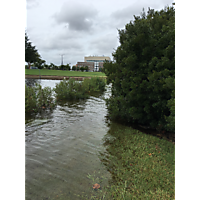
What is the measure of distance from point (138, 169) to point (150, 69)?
3.66 metres

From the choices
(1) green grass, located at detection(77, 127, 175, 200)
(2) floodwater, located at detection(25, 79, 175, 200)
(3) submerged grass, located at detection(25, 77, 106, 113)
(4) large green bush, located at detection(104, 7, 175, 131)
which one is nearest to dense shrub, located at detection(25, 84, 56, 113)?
(3) submerged grass, located at detection(25, 77, 106, 113)

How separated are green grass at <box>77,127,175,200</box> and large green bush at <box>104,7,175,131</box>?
96 cm

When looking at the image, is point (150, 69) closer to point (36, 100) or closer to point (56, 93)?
point (36, 100)

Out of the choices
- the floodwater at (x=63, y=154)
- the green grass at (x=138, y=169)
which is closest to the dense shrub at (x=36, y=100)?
the floodwater at (x=63, y=154)

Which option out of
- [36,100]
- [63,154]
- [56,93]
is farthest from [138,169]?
[56,93]

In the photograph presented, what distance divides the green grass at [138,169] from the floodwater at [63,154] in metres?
0.25

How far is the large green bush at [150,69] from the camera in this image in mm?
5391

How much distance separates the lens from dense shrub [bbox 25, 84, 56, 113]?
860cm

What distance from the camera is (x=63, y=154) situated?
14.9 ft

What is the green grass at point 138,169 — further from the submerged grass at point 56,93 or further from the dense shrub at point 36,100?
the submerged grass at point 56,93
